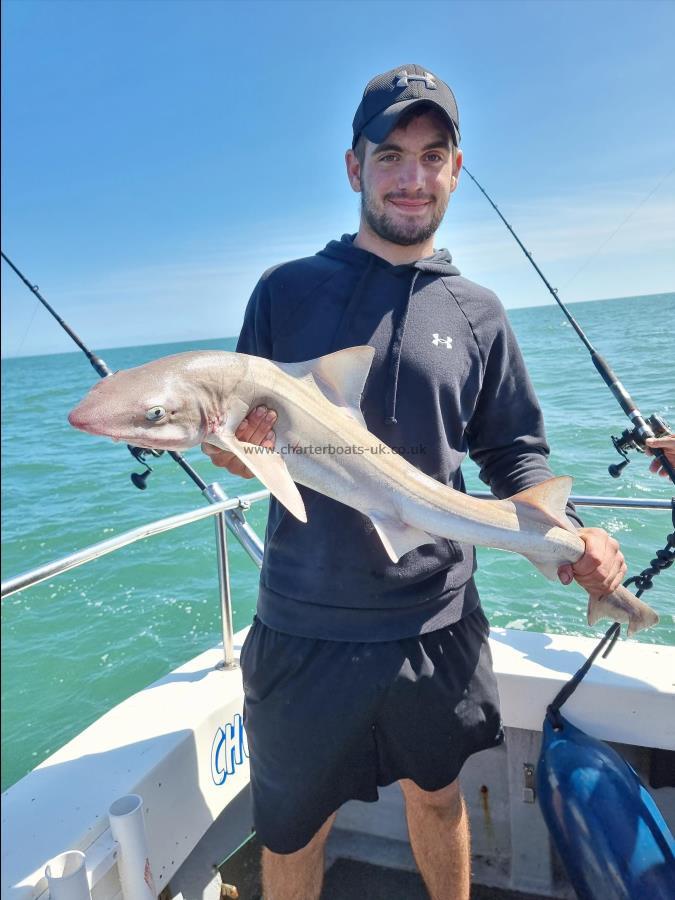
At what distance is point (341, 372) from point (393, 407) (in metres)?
0.28

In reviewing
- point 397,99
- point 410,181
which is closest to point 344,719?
point 410,181

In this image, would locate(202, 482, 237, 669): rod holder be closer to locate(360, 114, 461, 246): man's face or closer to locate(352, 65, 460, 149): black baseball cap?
locate(360, 114, 461, 246): man's face

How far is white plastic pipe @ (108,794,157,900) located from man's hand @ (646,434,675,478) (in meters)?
2.37

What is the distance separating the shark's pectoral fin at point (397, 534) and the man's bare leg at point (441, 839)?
1.04 m

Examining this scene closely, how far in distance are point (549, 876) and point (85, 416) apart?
119 inches

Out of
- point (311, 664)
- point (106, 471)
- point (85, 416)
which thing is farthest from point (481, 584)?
point (106, 471)

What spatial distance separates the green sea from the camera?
5.71 m

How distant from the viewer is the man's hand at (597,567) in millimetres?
2129

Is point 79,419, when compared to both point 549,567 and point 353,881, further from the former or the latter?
point 353,881

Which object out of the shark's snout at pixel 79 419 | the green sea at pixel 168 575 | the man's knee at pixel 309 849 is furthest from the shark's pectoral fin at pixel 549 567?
the shark's snout at pixel 79 419

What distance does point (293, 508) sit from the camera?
1.76 metres

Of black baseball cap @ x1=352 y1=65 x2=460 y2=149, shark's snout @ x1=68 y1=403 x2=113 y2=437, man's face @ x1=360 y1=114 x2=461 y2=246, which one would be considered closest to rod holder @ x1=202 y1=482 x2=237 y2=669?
shark's snout @ x1=68 y1=403 x2=113 y2=437

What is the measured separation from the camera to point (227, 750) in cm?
268

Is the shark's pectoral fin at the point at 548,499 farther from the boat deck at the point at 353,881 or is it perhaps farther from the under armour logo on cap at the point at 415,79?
the boat deck at the point at 353,881
